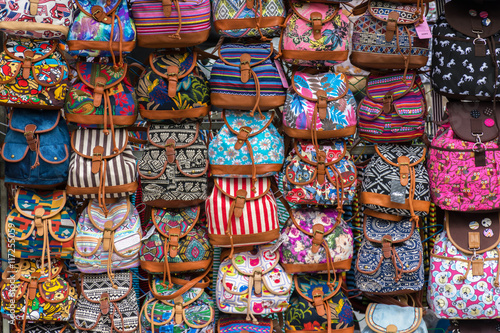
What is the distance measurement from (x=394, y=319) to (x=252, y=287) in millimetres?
782

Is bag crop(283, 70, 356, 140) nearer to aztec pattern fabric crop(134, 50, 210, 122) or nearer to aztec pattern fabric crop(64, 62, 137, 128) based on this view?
aztec pattern fabric crop(134, 50, 210, 122)

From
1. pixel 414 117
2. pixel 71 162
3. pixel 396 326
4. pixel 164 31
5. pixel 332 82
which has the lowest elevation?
pixel 396 326

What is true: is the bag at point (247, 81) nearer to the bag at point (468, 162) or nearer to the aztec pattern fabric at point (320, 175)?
the aztec pattern fabric at point (320, 175)

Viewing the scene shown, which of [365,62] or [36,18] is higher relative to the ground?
[36,18]

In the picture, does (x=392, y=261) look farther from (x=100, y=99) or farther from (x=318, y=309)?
(x=100, y=99)

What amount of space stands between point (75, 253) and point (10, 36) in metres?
1.16

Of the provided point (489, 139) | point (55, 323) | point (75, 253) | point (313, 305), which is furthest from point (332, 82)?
point (55, 323)

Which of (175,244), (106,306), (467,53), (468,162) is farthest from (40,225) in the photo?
(467,53)

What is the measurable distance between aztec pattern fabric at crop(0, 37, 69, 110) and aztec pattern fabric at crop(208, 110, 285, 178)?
835 mm

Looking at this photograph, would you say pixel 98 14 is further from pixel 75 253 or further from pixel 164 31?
pixel 75 253

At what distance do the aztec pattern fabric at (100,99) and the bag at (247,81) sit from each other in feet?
1.51

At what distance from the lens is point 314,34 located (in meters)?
2.91

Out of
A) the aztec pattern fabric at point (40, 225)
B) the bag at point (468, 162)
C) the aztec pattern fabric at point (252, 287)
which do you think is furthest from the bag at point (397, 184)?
the aztec pattern fabric at point (40, 225)

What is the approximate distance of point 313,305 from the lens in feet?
10.1
